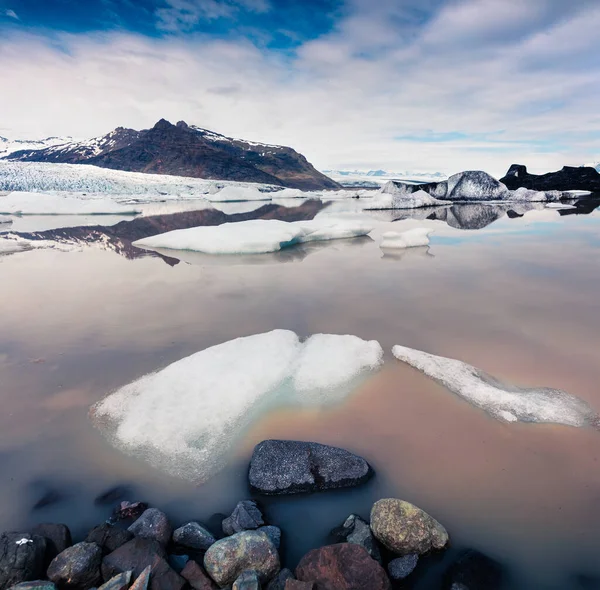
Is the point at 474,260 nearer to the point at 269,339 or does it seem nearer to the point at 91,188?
the point at 269,339

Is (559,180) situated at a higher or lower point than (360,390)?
higher

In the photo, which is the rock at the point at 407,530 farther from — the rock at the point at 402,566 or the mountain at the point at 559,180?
the mountain at the point at 559,180

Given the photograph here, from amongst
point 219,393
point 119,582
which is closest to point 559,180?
point 219,393

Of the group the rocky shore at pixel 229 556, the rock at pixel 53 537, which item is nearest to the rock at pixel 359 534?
the rocky shore at pixel 229 556

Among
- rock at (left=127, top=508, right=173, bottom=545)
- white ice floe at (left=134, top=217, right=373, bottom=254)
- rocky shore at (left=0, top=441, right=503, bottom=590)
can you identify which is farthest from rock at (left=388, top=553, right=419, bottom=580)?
white ice floe at (left=134, top=217, right=373, bottom=254)

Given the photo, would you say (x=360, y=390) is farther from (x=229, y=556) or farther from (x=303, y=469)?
(x=229, y=556)

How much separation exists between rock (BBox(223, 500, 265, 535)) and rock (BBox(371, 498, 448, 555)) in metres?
0.68

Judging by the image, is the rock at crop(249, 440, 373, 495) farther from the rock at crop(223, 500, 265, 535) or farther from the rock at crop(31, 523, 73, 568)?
the rock at crop(31, 523, 73, 568)

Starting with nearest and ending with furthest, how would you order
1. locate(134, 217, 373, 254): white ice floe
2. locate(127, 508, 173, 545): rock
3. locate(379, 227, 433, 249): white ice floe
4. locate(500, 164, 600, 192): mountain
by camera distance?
locate(127, 508, 173, 545): rock → locate(134, 217, 373, 254): white ice floe → locate(379, 227, 433, 249): white ice floe → locate(500, 164, 600, 192): mountain

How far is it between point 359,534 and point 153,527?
1176mm

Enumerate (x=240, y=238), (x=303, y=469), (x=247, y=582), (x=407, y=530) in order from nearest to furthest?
(x=247, y=582) < (x=407, y=530) < (x=303, y=469) < (x=240, y=238)

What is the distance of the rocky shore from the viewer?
187 centimetres

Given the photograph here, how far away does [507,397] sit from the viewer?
10.8 ft

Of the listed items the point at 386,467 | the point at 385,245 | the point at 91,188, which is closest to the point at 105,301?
the point at 386,467
